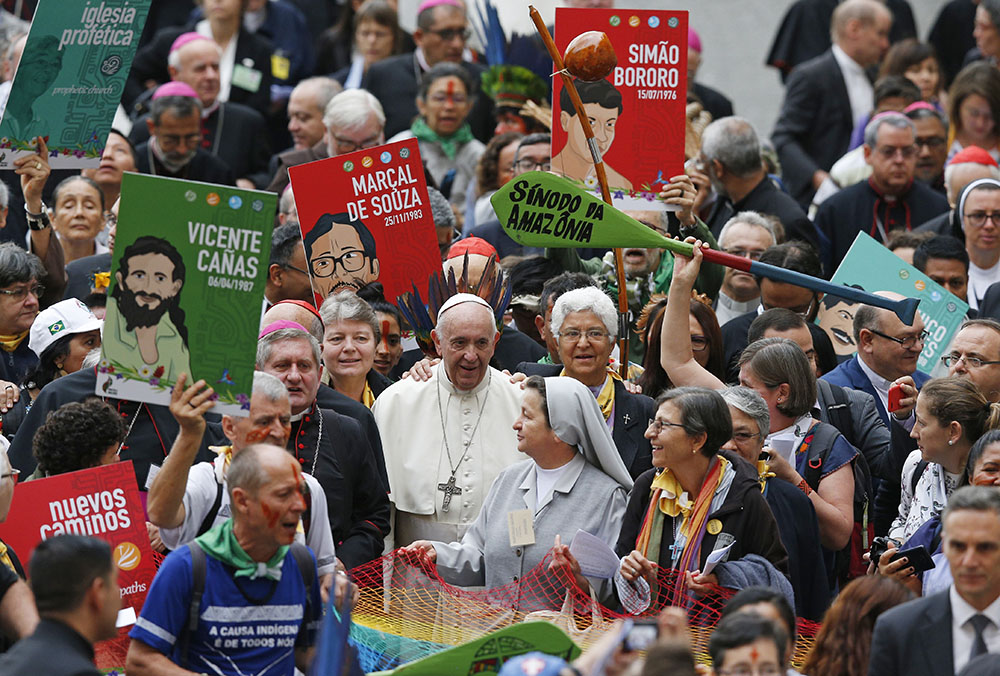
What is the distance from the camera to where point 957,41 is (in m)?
14.8

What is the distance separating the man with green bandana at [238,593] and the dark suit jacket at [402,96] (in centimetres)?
729

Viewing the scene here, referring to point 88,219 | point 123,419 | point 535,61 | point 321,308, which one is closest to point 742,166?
point 535,61

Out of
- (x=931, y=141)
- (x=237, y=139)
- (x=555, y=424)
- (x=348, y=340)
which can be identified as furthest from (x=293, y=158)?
(x=555, y=424)

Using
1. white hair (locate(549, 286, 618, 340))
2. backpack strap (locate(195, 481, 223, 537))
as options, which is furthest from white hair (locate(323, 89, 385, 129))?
backpack strap (locate(195, 481, 223, 537))

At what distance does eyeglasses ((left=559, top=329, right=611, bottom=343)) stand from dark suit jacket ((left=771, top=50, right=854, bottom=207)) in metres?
5.45

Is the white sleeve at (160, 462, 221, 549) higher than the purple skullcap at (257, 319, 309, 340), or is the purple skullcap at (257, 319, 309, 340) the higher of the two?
the purple skullcap at (257, 319, 309, 340)

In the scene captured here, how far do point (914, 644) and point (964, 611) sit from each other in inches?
8.3

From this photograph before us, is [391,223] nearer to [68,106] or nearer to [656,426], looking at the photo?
[68,106]

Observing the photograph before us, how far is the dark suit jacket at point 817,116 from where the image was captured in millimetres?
12867

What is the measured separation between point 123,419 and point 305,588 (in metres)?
1.57

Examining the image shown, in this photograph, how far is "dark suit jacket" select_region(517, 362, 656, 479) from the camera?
7.64m

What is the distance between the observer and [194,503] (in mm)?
6340

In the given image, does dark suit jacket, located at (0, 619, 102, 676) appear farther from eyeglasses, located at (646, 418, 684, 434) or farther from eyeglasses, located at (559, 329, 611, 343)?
eyeglasses, located at (559, 329, 611, 343)

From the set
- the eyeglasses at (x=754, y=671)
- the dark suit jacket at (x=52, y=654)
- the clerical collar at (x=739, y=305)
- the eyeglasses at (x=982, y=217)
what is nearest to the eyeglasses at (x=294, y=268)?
the clerical collar at (x=739, y=305)
